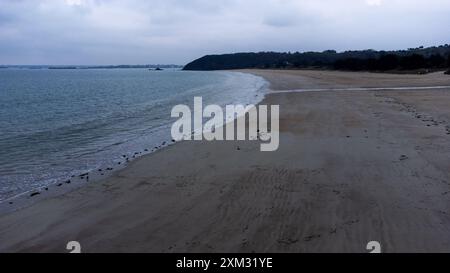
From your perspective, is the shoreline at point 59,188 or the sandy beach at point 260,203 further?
the shoreline at point 59,188

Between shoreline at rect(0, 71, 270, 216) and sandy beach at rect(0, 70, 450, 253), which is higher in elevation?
sandy beach at rect(0, 70, 450, 253)

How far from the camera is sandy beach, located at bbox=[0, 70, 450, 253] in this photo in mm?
5484

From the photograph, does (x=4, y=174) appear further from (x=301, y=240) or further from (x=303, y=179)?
(x=301, y=240)

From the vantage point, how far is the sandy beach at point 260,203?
5484mm

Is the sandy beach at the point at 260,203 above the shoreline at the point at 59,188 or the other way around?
above

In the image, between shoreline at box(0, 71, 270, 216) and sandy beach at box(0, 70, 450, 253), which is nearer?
sandy beach at box(0, 70, 450, 253)

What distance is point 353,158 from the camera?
9.94 metres

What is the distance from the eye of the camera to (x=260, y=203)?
696cm

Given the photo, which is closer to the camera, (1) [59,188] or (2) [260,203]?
(2) [260,203]

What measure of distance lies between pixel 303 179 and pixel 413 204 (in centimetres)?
227

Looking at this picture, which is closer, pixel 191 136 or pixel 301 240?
pixel 301 240

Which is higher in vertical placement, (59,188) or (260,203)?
(260,203)
